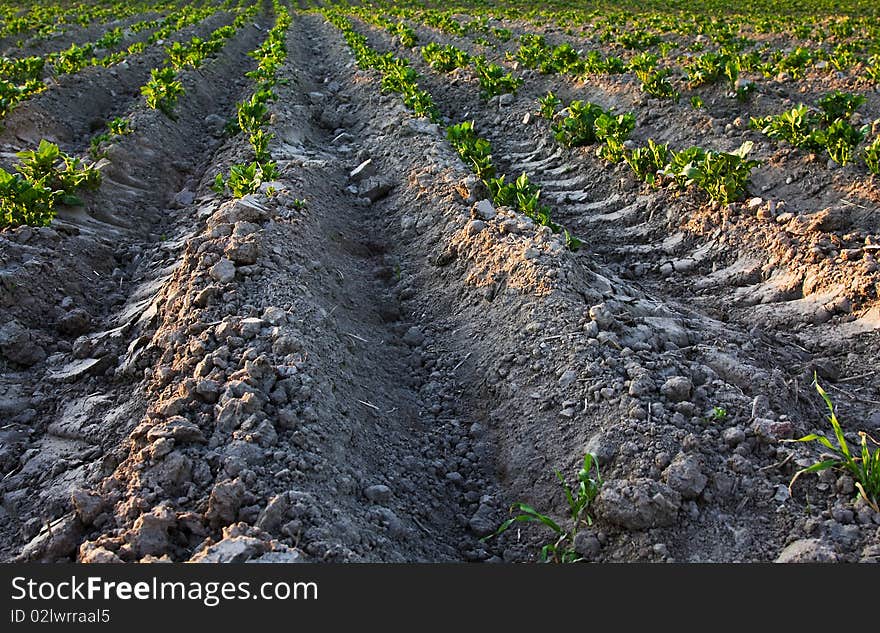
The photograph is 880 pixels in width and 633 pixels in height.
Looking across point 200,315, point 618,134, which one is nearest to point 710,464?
point 200,315

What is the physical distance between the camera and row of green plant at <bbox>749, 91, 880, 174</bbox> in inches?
257

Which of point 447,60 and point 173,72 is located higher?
point 173,72

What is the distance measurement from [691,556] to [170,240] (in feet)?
17.3

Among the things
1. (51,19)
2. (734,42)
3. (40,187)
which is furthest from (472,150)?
(51,19)

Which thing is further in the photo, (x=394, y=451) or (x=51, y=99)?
(x=51, y=99)

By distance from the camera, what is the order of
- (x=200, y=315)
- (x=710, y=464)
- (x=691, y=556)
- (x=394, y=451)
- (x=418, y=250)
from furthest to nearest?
(x=418, y=250) → (x=200, y=315) → (x=394, y=451) → (x=710, y=464) → (x=691, y=556)

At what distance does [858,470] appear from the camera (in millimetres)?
3037

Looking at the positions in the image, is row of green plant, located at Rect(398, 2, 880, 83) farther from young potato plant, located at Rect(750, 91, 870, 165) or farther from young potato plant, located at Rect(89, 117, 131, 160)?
young potato plant, located at Rect(89, 117, 131, 160)

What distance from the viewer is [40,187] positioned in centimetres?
599

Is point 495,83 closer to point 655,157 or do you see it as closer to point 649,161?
point 649,161

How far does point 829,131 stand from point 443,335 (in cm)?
467

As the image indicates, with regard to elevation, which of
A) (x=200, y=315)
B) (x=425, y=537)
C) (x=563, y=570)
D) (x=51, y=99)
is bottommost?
(x=425, y=537)

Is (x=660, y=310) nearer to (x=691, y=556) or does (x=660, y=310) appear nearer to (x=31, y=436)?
(x=691, y=556)

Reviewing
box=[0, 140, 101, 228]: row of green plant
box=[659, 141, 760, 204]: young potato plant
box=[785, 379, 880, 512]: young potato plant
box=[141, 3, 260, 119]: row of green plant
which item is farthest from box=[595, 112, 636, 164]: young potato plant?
box=[141, 3, 260, 119]: row of green plant
